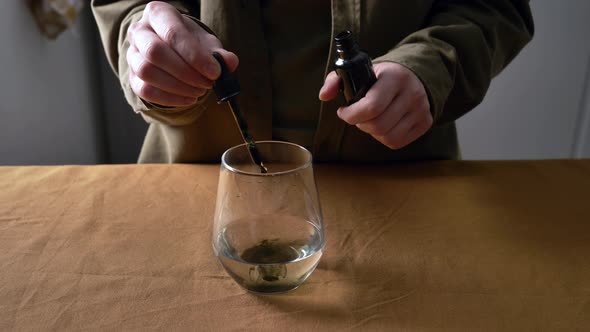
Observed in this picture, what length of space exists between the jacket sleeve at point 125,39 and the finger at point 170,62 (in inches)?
4.4

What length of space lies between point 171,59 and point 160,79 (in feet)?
0.09

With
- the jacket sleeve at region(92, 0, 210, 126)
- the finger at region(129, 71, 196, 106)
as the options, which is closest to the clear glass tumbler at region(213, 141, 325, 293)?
the finger at region(129, 71, 196, 106)

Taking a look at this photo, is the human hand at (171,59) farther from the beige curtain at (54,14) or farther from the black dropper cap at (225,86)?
the beige curtain at (54,14)

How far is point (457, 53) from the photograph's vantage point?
67cm

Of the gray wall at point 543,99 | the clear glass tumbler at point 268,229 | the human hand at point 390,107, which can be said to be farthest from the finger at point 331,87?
the gray wall at point 543,99

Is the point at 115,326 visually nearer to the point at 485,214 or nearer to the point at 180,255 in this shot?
the point at 180,255

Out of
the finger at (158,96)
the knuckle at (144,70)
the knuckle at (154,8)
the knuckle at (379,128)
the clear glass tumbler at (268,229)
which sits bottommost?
the clear glass tumbler at (268,229)

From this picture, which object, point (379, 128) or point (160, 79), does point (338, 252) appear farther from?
point (160, 79)

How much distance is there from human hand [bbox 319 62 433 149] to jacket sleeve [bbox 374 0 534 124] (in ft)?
0.08

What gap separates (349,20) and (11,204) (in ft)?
1.41

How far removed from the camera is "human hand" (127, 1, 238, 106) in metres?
0.50

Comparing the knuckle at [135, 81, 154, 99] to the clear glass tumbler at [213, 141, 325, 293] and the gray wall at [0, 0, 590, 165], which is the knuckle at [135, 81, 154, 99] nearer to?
the clear glass tumbler at [213, 141, 325, 293]

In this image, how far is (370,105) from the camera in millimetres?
515

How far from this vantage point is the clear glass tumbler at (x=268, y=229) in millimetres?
424
